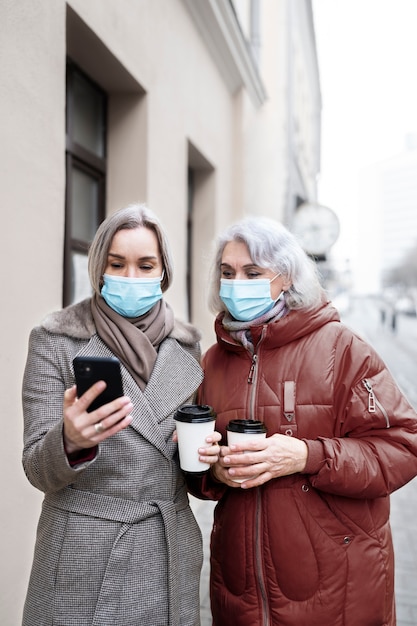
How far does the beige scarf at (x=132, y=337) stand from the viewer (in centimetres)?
172

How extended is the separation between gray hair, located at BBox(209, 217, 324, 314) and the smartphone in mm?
814

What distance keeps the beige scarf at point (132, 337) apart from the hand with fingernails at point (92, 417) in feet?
1.25

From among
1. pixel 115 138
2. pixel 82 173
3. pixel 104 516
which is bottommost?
pixel 104 516

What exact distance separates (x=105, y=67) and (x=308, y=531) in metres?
3.37

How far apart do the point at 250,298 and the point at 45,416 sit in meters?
0.81

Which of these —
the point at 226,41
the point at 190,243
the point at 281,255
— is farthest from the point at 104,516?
the point at 226,41

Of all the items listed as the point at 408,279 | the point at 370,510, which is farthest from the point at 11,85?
the point at 408,279

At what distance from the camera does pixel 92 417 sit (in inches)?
51.5

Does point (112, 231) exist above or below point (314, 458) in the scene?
above

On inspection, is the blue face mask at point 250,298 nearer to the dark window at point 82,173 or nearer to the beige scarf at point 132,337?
the beige scarf at point 132,337

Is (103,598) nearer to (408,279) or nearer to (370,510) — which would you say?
(370,510)

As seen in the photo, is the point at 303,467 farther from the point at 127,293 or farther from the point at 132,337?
the point at 127,293

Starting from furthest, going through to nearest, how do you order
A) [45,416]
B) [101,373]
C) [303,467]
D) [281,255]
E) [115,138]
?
[115,138] → [281,255] → [303,467] → [45,416] → [101,373]

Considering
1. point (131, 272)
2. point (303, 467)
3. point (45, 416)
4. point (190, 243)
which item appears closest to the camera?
point (45, 416)
